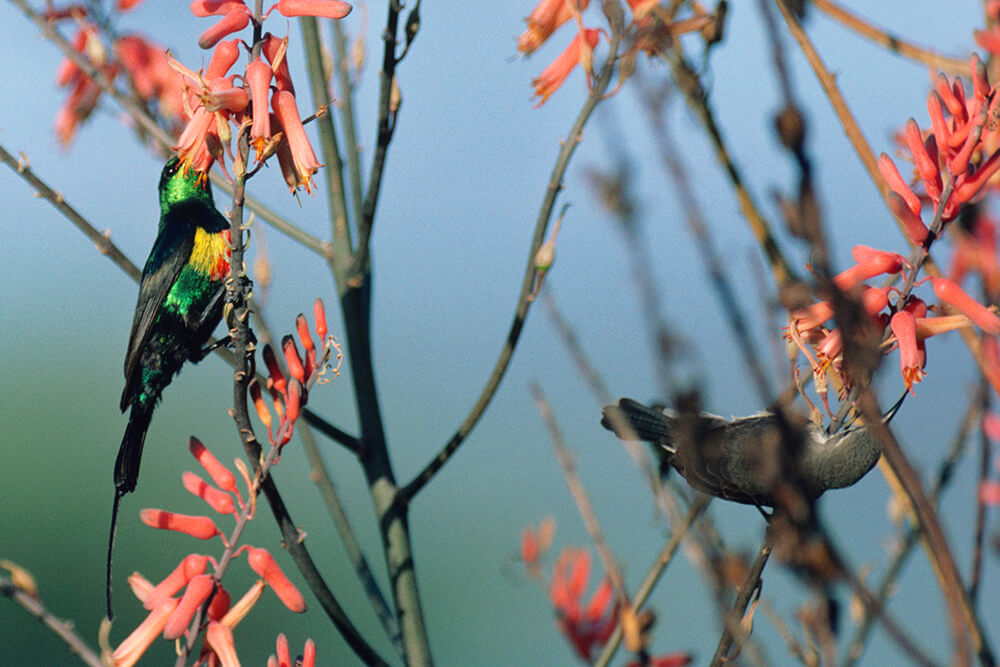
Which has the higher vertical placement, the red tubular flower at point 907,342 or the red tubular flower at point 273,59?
the red tubular flower at point 907,342

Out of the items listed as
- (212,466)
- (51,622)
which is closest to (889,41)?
(212,466)

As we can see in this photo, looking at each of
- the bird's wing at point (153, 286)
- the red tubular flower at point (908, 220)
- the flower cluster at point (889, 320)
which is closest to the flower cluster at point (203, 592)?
the bird's wing at point (153, 286)

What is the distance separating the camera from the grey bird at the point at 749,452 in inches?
33.9

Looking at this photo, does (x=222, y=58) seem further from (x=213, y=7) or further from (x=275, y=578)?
(x=275, y=578)

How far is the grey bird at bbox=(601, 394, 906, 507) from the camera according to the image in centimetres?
86

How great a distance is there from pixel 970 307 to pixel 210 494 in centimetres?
103

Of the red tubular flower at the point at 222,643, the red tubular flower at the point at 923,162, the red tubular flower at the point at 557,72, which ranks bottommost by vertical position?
the red tubular flower at the point at 222,643

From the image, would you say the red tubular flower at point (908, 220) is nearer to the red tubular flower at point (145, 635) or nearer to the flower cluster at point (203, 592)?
the flower cluster at point (203, 592)

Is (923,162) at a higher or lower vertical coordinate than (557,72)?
lower

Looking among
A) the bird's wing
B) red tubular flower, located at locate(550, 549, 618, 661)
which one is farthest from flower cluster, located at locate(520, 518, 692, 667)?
the bird's wing

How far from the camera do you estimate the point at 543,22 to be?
1439mm

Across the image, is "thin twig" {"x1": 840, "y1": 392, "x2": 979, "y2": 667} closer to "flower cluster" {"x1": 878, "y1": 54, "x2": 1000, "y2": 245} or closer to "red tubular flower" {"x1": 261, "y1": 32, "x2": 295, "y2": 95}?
"flower cluster" {"x1": 878, "y1": 54, "x2": 1000, "y2": 245}

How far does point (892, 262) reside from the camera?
3.59 feet

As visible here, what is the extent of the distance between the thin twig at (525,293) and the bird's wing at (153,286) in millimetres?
523
